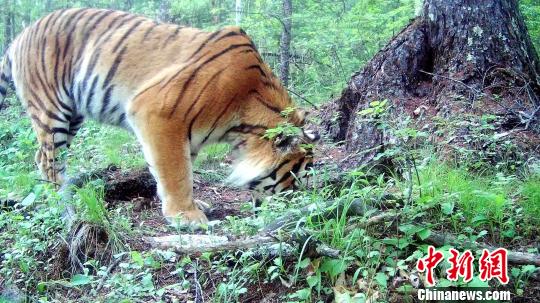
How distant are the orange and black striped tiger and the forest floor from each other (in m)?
0.48

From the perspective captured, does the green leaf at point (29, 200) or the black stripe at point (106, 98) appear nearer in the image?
the green leaf at point (29, 200)

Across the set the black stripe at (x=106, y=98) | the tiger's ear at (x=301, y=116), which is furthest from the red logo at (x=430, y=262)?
the black stripe at (x=106, y=98)

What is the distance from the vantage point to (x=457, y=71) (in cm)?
491

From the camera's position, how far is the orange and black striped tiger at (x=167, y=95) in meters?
4.21

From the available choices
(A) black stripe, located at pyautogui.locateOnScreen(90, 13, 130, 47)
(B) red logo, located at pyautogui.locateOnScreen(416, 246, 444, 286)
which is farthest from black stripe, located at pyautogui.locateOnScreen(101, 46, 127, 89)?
(B) red logo, located at pyautogui.locateOnScreen(416, 246, 444, 286)

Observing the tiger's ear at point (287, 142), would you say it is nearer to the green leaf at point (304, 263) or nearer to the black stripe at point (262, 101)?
the black stripe at point (262, 101)

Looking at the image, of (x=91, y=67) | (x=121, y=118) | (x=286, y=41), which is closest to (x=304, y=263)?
(x=121, y=118)

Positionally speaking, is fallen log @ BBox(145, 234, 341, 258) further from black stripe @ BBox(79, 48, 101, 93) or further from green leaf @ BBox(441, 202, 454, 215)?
black stripe @ BBox(79, 48, 101, 93)

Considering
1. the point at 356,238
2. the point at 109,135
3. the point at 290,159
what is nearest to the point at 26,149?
the point at 109,135

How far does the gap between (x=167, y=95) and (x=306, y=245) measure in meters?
1.99

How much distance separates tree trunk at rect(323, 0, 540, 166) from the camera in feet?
15.1

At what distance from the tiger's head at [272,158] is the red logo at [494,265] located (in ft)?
5.75

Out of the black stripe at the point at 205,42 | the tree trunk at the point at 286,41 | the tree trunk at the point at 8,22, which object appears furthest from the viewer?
the tree trunk at the point at 8,22

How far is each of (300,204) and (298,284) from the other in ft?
1.90
